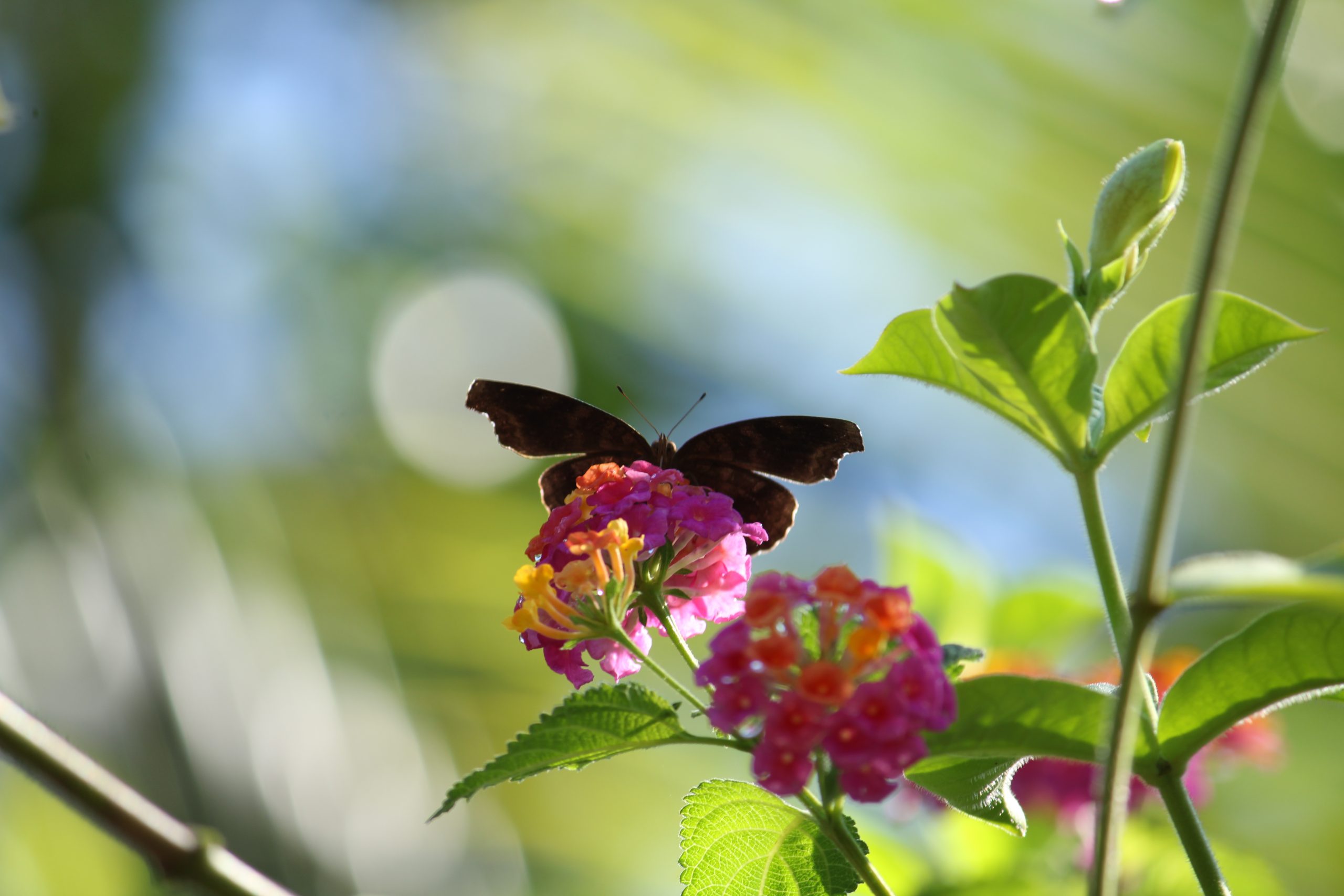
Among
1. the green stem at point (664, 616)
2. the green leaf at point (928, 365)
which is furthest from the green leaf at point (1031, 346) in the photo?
the green stem at point (664, 616)

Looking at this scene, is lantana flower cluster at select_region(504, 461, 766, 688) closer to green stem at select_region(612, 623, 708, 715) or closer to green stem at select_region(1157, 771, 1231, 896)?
green stem at select_region(612, 623, 708, 715)

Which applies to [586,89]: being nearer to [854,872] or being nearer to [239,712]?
[239,712]

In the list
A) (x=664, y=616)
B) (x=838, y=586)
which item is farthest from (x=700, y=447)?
(x=838, y=586)

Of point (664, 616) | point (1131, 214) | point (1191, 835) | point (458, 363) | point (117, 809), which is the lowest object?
point (117, 809)

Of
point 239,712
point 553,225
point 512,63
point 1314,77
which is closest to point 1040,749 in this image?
point 239,712

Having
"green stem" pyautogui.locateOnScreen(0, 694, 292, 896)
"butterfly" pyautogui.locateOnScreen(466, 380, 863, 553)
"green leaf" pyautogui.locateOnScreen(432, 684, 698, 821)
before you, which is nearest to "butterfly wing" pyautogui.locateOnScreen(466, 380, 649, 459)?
"butterfly" pyautogui.locateOnScreen(466, 380, 863, 553)

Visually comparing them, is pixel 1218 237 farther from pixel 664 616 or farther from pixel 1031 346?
pixel 664 616
